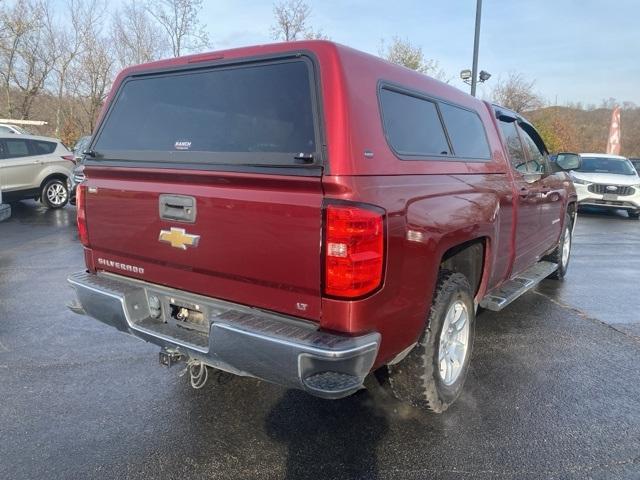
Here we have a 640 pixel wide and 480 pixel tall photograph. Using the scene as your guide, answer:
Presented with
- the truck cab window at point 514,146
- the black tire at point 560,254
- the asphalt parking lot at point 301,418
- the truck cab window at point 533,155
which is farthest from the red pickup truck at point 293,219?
the black tire at point 560,254

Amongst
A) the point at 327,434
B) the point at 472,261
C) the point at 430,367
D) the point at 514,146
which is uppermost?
the point at 514,146

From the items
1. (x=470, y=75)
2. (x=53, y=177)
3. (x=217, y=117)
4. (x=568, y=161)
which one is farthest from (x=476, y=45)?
(x=217, y=117)

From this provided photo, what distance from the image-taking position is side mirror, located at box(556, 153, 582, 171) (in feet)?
17.6

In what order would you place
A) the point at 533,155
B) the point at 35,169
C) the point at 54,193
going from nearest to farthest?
the point at 533,155
the point at 35,169
the point at 54,193

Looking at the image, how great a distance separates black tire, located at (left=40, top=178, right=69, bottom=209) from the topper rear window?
9730mm

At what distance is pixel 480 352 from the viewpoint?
415 centimetres

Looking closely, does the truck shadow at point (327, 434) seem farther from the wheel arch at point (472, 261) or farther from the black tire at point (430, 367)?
the wheel arch at point (472, 261)

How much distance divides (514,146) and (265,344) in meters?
3.25

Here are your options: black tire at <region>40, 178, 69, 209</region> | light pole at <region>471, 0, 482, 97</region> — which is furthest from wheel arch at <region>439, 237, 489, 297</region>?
light pole at <region>471, 0, 482, 97</region>

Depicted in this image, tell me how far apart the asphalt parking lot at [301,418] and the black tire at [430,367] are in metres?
0.15

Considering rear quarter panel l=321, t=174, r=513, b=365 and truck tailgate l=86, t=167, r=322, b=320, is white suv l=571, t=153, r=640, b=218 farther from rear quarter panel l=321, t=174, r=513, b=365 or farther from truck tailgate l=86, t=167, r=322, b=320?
truck tailgate l=86, t=167, r=322, b=320

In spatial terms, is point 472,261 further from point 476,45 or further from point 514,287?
point 476,45

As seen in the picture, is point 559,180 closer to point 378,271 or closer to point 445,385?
point 445,385

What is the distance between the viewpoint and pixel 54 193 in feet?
39.4
